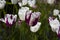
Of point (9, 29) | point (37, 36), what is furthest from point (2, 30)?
point (37, 36)

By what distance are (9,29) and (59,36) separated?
0.78 feet

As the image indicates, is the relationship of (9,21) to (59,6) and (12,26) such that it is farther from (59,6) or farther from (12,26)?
(59,6)

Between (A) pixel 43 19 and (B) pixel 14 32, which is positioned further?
(A) pixel 43 19

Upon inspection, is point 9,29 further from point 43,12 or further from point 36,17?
point 43,12

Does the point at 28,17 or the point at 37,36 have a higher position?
the point at 28,17

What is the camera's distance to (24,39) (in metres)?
0.96

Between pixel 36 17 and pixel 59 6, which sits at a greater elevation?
pixel 36 17

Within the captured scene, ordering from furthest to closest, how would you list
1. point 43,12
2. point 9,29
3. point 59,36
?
point 43,12 → point 9,29 → point 59,36

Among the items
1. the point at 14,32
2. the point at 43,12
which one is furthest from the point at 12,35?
the point at 43,12

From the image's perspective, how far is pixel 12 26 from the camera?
1027 millimetres

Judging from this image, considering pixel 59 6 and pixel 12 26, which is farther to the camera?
pixel 59 6

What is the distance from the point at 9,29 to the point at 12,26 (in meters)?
0.03

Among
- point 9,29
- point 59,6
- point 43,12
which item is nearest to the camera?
point 9,29

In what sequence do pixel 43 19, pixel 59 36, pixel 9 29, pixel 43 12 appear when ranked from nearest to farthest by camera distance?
1. pixel 59 36
2. pixel 9 29
3. pixel 43 19
4. pixel 43 12
